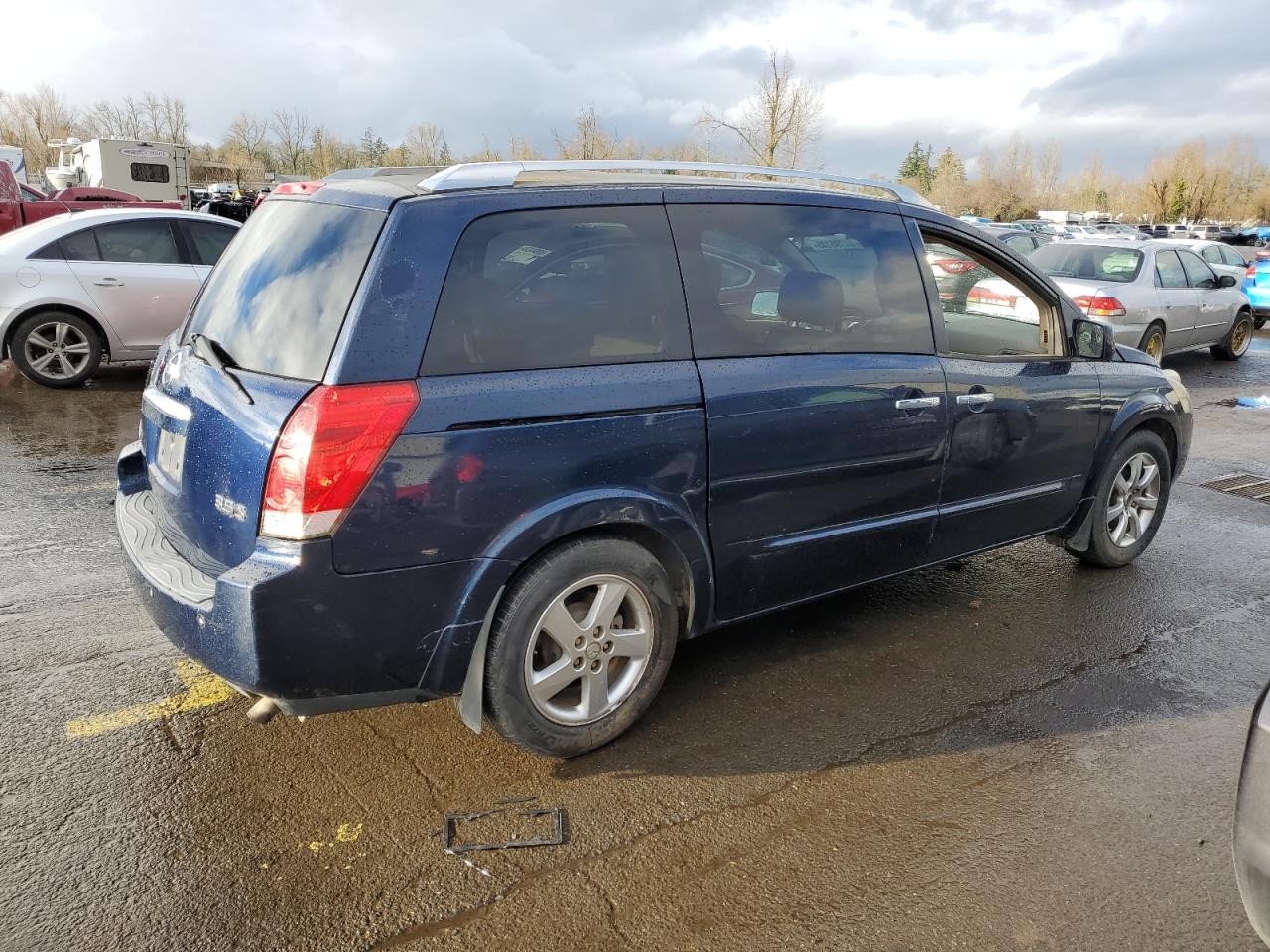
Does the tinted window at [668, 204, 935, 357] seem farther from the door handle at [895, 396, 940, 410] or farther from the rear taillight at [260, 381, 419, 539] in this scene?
the rear taillight at [260, 381, 419, 539]

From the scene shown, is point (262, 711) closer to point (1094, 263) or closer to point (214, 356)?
point (214, 356)

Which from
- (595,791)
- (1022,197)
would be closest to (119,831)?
(595,791)

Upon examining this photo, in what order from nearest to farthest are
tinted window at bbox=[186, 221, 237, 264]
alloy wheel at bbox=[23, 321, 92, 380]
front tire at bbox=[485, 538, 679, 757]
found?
→ front tire at bbox=[485, 538, 679, 757], alloy wheel at bbox=[23, 321, 92, 380], tinted window at bbox=[186, 221, 237, 264]

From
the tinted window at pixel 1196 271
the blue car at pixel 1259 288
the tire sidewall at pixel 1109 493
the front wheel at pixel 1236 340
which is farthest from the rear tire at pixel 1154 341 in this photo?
the tire sidewall at pixel 1109 493

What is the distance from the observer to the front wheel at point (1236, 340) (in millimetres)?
13453

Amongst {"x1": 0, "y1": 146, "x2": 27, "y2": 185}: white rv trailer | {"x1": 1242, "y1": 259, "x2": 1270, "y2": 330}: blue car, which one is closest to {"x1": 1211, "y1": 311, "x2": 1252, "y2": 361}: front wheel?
{"x1": 1242, "y1": 259, "x2": 1270, "y2": 330}: blue car

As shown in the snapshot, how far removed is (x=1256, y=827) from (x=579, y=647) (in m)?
1.84

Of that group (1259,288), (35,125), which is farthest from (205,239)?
(35,125)

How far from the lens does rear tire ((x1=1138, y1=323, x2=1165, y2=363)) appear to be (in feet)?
37.1

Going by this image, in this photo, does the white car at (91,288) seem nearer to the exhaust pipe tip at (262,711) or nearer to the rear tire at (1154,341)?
the exhaust pipe tip at (262,711)

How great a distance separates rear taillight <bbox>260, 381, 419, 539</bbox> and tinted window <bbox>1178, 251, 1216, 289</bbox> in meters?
12.3

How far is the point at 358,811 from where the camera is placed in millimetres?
2936

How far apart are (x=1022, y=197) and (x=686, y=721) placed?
292 ft

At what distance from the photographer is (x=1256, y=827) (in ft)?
7.04
